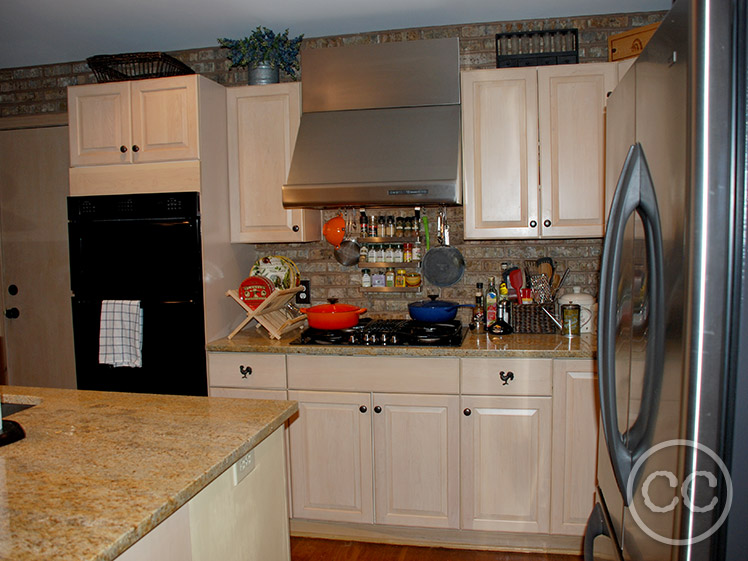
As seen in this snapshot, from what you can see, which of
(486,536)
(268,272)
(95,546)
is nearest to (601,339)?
(95,546)

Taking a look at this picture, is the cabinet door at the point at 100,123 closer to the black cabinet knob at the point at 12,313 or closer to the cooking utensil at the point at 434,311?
the black cabinet knob at the point at 12,313

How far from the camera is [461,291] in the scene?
3143mm

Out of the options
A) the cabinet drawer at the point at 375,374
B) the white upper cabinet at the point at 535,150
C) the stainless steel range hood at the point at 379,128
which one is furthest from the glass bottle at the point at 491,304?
the stainless steel range hood at the point at 379,128

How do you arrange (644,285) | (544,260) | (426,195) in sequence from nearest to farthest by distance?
(644,285), (426,195), (544,260)

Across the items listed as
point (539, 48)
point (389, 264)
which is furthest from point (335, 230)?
point (539, 48)

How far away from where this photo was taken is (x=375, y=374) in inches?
103

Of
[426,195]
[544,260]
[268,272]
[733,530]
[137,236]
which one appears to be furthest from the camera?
[268,272]

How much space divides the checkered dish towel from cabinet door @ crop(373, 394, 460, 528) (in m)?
1.22

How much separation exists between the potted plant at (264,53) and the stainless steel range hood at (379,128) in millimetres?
181

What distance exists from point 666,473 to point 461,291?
2133 mm

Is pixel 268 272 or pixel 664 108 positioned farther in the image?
pixel 268 272

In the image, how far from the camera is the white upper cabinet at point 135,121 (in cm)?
282

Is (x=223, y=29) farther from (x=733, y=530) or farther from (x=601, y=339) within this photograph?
(x=733, y=530)

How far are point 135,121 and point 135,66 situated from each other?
0.35m
